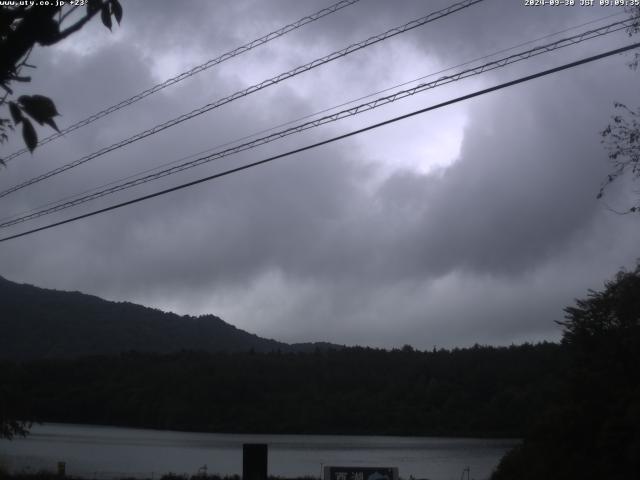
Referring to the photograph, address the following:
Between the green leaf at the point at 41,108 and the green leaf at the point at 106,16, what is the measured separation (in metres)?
0.78

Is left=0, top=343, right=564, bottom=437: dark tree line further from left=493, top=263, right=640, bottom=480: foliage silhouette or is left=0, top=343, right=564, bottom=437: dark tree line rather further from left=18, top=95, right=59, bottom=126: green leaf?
left=18, top=95, right=59, bottom=126: green leaf

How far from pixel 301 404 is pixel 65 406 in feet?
94.4

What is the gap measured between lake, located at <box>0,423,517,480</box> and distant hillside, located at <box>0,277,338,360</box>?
1329 inches

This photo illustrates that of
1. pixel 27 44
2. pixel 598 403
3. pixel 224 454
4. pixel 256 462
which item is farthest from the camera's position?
pixel 224 454

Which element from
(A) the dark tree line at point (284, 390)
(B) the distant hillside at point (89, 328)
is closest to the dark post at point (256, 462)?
(A) the dark tree line at point (284, 390)

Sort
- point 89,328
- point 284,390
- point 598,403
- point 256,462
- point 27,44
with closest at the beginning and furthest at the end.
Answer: point 27,44 → point 256,462 → point 598,403 → point 284,390 → point 89,328

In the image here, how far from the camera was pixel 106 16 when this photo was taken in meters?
4.57

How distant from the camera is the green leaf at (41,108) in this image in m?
4.04

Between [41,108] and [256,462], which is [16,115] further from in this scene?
[256,462]

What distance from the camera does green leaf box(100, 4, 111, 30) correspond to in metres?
4.54

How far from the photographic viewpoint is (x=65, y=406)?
8950cm

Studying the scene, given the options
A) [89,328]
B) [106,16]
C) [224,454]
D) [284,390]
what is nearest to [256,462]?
[106,16]

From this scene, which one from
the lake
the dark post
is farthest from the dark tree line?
the dark post

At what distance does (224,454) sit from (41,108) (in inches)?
2598
